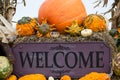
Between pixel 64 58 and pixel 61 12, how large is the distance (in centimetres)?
37

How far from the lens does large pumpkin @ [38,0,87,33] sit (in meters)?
3.05

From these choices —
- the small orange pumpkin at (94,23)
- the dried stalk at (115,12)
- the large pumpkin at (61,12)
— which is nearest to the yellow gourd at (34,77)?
the large pumpkin at (61,12)

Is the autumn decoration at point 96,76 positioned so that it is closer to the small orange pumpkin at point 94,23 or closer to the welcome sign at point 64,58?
the welcome sign at point 64,58

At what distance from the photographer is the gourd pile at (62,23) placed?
2.99m

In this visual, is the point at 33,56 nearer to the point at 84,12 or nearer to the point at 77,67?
the point at 77,67

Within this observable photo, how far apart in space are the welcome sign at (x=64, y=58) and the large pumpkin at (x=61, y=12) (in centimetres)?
21

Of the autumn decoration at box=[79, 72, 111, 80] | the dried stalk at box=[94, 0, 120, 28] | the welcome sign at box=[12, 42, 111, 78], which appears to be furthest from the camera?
the dried stalk at box=[94, 0, 120, 28]

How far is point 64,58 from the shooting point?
2.93 meters

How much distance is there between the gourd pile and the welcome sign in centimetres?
7

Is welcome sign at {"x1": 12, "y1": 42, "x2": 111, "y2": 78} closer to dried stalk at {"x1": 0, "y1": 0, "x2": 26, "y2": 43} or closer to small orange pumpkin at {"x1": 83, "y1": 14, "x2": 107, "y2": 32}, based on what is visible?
dried stalk at {"x1": 0, "y1": 0, "x2": 26, "y2": 43}

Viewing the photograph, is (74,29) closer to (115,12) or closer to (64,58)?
(64,58)

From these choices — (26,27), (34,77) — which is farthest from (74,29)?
(34,77)

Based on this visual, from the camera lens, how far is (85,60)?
293 centimetres

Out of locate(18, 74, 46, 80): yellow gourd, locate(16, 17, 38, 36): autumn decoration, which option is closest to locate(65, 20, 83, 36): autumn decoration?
locate(16, 17, 38, 36): autumn decoration
